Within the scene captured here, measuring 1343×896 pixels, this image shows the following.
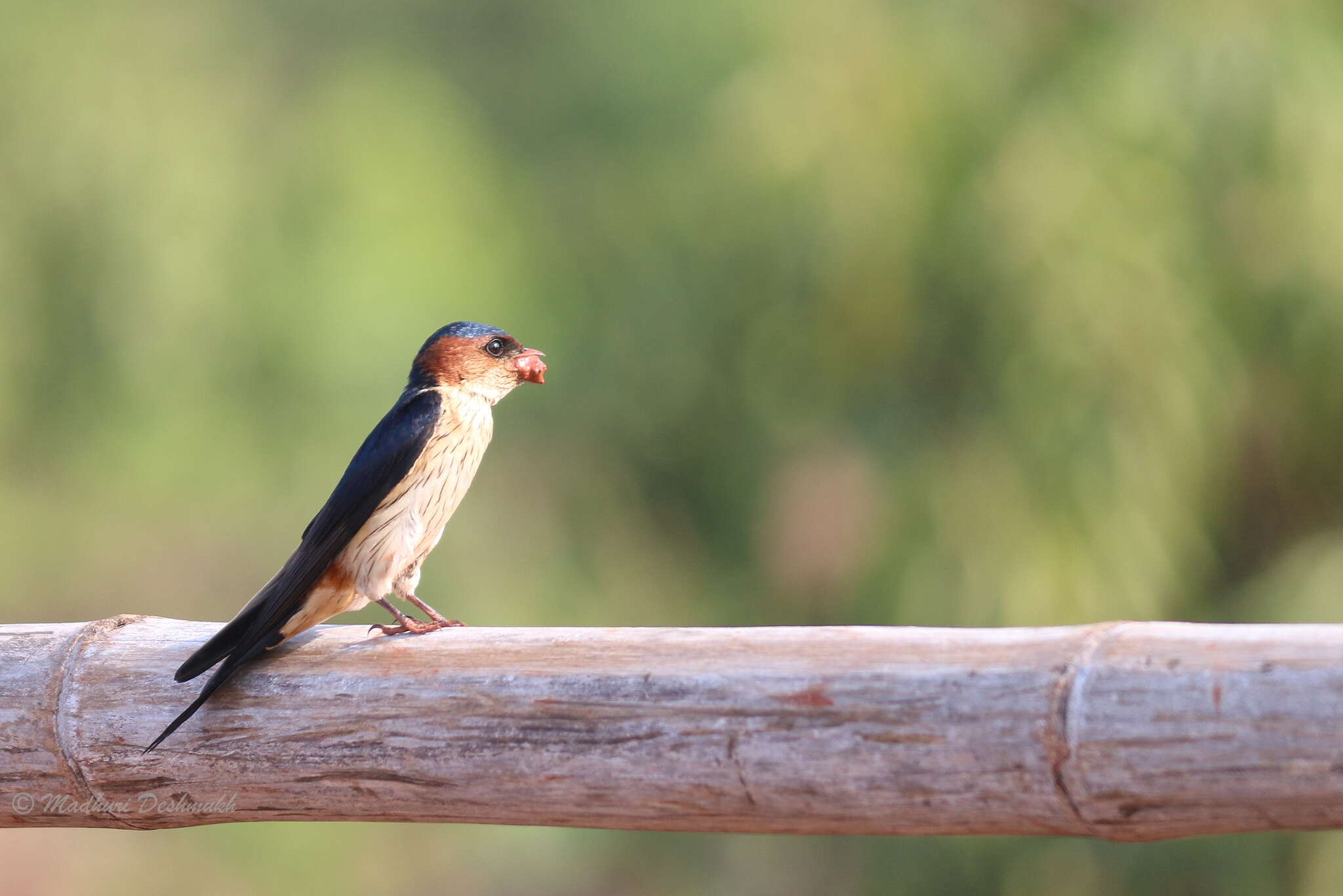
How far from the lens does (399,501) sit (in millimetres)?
1939

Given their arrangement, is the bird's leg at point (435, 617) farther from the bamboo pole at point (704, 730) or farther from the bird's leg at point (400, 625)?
the bamboo pole at point (704, 730)

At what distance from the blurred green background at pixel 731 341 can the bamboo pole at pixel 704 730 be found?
12.4 feet

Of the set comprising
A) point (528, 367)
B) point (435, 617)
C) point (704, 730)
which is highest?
point (528, 367)

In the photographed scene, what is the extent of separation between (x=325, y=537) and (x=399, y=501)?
17cm

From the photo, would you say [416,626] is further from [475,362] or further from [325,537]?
[475,362]

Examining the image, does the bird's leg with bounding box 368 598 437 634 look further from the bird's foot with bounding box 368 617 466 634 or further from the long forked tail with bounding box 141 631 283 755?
the long forked tail with bounding box 141 631 283 755

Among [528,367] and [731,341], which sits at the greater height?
[528,367]

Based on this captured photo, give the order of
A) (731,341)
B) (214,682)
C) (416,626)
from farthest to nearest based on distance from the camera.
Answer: (731,341)
(416,626)
(214,682)

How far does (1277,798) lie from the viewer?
1104 millimetres

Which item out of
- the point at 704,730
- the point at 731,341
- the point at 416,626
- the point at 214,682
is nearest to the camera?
the point at 704,730

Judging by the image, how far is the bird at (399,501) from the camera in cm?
166

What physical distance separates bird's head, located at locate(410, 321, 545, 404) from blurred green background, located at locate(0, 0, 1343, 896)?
10.7ft

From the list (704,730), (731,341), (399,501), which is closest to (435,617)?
(399,501)

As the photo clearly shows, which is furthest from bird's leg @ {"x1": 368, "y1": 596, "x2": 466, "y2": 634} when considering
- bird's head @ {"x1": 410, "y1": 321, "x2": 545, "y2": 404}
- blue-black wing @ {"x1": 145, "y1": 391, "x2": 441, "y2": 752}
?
bird's head @ {"x1": 410, "y1": 321, "x2": 545, "y2": 404}
